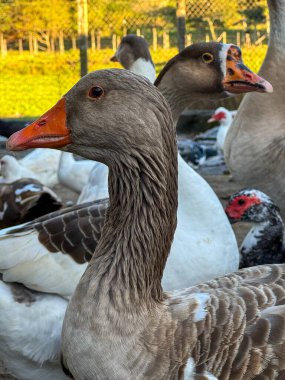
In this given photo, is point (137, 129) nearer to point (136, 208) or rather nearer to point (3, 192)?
point (136, 208)

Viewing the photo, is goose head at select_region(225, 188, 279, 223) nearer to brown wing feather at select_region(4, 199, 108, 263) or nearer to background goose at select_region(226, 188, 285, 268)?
background goose at select_region(226, 188, 285, 268)

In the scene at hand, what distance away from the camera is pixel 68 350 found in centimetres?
254

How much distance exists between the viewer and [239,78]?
393cm

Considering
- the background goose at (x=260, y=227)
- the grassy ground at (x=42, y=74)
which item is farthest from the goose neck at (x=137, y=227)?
the grassy ground at (x=42, y=74)

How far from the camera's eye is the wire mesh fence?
11.7m

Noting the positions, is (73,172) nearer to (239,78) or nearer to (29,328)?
(239,78)

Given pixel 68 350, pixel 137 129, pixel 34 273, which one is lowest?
pixel 34 273

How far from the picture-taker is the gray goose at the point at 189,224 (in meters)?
3.49

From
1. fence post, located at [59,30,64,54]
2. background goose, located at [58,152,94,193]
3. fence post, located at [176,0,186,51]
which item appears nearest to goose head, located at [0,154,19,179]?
background goose, located at [58,152,94,193]

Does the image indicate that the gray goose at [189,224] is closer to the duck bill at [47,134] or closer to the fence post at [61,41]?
the duck bill at [47,134]

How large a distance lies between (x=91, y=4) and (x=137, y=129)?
1074 cm

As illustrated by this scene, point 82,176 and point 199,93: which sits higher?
point 199,93

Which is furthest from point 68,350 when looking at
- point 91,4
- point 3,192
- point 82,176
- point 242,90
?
point 91,4

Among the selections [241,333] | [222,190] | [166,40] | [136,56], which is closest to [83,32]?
[166,40]
